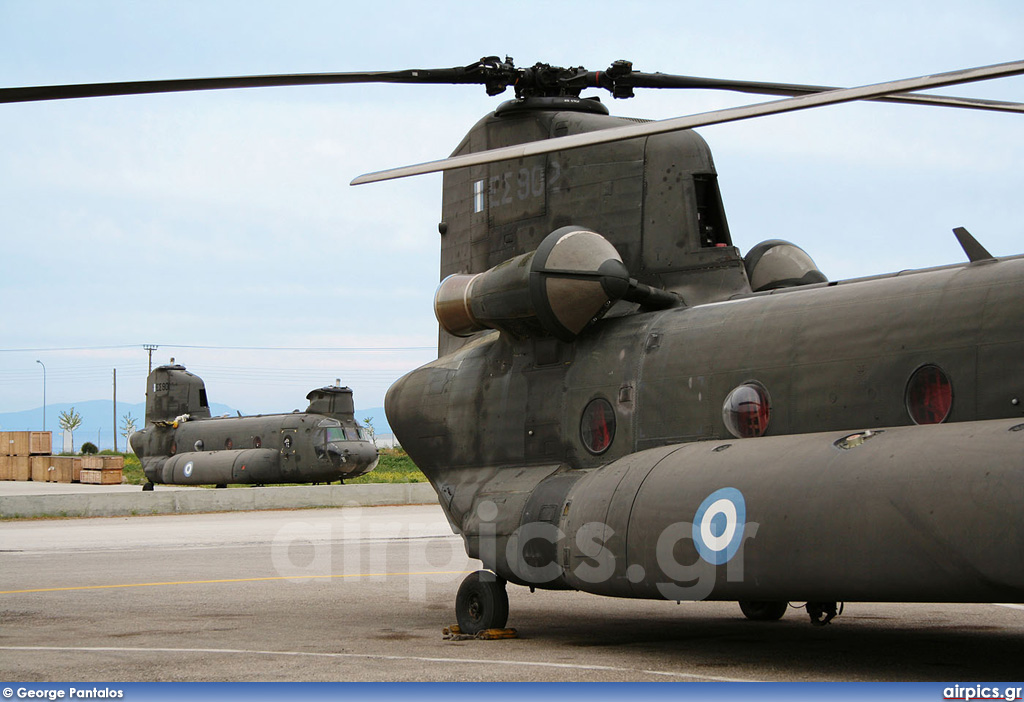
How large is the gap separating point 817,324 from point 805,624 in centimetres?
381

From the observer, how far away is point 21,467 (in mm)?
52188

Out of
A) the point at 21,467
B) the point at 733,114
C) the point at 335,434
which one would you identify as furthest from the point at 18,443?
the point at 733,114

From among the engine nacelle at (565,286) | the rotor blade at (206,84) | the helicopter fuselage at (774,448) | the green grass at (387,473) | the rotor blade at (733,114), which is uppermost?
the rotor blade at (206,84)

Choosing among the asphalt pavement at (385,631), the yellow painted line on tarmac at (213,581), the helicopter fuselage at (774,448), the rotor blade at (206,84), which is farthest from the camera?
the yellow painted line on tarmac at (213,581)

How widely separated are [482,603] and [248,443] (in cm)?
2763

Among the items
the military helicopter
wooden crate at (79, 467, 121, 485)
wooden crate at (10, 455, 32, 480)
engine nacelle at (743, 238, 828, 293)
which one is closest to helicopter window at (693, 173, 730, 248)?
engine nacelle at (743, 238, 828, 293)

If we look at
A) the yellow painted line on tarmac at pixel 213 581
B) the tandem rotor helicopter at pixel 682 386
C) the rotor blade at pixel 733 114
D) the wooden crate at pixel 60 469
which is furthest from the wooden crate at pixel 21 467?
the rotor blade at pixel 733 114

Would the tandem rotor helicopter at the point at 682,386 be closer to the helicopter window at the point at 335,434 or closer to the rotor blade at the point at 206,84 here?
the rotor blade at the point at 206,84

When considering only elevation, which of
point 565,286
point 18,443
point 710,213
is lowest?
point 18,443

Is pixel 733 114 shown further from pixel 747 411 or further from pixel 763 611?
pixel 763 611

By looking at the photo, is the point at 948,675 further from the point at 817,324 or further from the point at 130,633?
the point at 130,633

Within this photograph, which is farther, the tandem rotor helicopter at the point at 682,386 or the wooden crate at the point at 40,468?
the wooden crate at the point at 40,468

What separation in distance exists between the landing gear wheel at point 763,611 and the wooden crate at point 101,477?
3912 centimetres

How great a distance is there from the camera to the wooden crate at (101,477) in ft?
150
